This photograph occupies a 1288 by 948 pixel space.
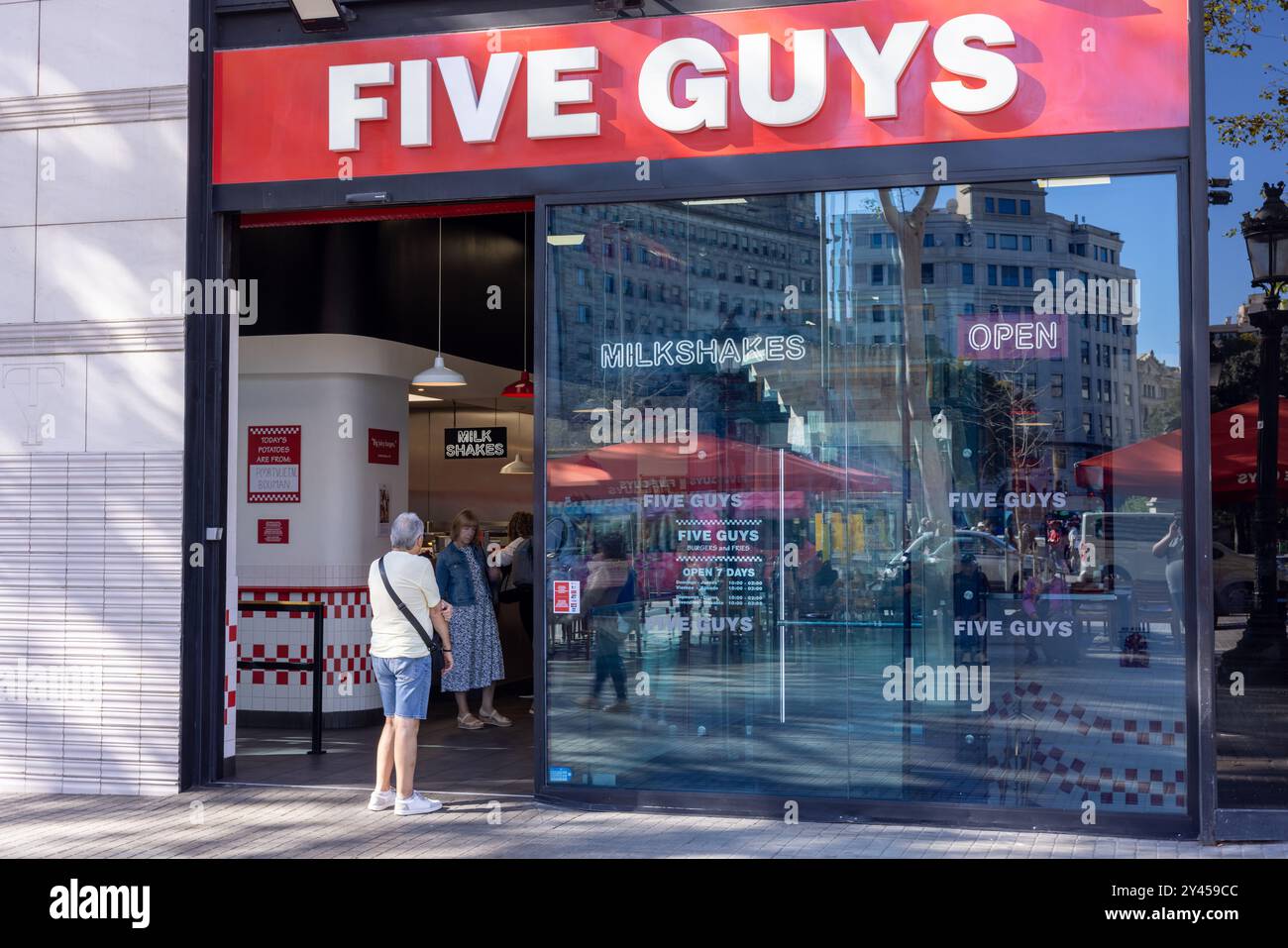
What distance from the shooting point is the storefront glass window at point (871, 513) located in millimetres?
7375

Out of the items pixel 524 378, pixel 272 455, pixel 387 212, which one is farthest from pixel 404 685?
pixel 524 378

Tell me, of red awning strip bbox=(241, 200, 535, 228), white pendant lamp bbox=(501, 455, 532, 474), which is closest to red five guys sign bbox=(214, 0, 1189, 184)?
red awning strip bbox=(241, 200, 535, 228)

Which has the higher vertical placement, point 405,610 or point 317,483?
point 317,483

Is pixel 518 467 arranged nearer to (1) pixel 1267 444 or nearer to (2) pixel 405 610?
(2) pixel 405 610

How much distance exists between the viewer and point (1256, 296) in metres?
9.02

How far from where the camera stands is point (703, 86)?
799 cm

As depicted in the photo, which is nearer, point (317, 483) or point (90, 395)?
point (90, 395)

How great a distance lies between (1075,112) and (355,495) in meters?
6.80

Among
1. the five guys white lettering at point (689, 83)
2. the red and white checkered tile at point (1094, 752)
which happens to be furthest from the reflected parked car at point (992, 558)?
the five guys white lettering at point (689, 83)

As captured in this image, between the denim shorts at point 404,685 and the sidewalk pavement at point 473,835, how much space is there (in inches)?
24.1

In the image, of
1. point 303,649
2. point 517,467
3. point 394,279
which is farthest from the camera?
point 517,467

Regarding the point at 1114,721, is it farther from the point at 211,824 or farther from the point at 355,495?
the point at 355,495

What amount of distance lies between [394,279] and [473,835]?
20.2 ft

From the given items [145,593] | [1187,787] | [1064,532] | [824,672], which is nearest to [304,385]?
[145,593]
